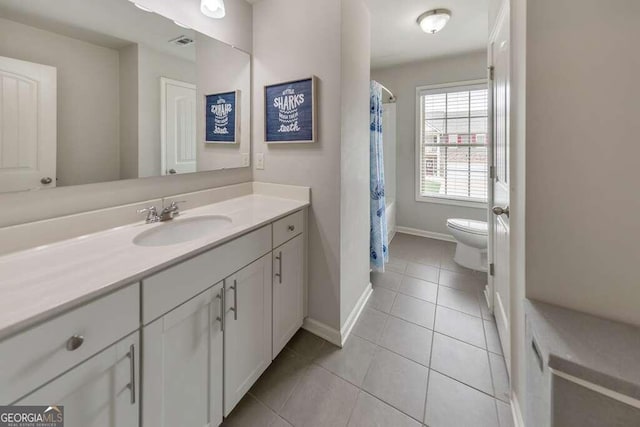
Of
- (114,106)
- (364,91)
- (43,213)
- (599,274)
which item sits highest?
(364,91)

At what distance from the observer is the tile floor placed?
1.27 meters

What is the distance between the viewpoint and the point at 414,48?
3.16m

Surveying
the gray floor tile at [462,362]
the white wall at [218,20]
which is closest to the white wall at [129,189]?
the white wall at [218,20]

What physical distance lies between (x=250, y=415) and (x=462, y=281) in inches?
83.6

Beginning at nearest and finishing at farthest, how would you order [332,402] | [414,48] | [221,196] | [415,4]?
[332,402]
[221,196]
[415,4]
[414,48]

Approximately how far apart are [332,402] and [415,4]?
9.50 feet

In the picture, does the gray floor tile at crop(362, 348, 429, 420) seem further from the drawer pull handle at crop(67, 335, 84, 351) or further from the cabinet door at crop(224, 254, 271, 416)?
the drawer pull handle at crop(67, 335, 84, 351)

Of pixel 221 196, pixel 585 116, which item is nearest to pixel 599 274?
pixel 585 116

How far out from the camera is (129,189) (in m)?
1.36

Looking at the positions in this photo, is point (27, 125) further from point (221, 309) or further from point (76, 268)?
point (221, 309)

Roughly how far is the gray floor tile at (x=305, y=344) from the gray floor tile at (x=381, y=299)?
58 cm

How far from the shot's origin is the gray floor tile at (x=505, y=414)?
1.22 metres

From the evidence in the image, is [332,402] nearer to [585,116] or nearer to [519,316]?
[519,316]

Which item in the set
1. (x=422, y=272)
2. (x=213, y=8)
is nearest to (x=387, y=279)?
(x=422, y=272)
